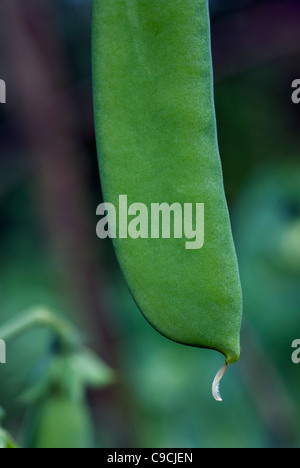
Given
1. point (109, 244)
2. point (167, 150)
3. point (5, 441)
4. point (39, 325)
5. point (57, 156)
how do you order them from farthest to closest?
point (109, 244)
point (57, 156)
point (39, 325)
point (5, 441)
point (167, 150)

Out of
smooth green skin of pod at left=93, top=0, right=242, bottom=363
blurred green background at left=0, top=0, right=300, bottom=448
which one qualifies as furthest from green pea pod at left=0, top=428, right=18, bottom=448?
blurred green background at left=0, top=0, right=300, bottom=448

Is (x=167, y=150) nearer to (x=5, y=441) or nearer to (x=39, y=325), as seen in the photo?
(x=5, y=441)

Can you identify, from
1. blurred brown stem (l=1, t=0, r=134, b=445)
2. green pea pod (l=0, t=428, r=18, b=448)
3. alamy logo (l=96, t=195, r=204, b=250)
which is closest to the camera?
alamy logo (l=96, t=195, r=204, b=250)

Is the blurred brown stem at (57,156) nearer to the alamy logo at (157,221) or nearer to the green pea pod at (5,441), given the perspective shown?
the green pea pod at (5,441)

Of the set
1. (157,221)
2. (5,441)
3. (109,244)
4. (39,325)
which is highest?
(109,244)

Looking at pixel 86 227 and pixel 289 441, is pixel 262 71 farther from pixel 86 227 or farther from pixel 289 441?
pixel 289 441

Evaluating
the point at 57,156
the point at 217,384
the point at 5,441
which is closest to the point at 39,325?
the point at 5,441

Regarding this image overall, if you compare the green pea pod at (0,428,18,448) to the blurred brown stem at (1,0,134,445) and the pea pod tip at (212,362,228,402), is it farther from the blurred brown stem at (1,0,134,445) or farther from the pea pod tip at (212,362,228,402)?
the blurred brown stem at (1,0,134,445)

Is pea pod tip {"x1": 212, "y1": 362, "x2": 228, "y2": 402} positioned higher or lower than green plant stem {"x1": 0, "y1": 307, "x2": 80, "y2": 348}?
lower
